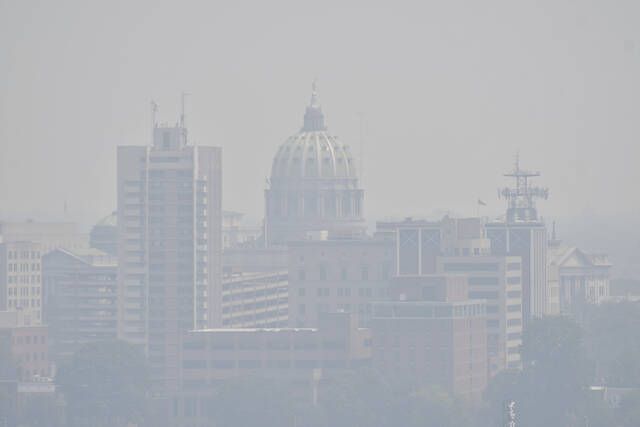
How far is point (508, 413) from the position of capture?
16488cm
